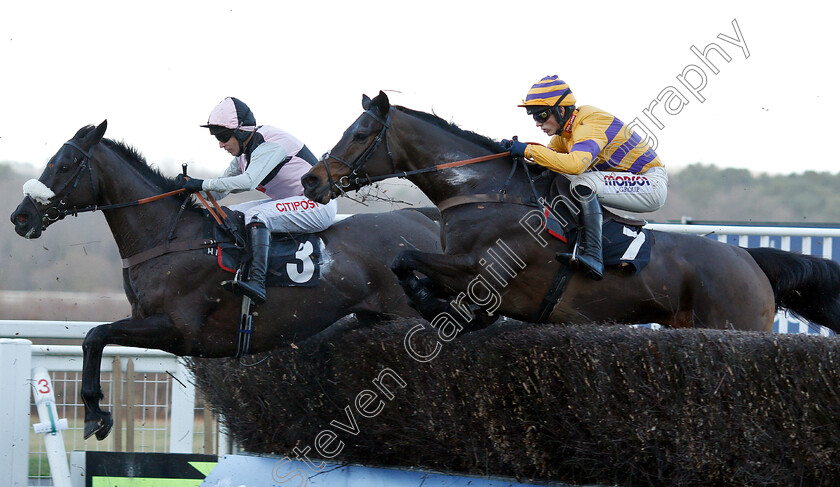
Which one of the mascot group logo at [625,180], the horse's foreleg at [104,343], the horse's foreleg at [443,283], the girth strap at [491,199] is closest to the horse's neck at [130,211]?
the horse's foreleg at [104,343]

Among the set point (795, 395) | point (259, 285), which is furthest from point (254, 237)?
point (795, 395)

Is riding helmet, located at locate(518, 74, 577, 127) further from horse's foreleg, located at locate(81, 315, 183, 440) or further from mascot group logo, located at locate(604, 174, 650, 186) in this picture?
horse's foreleg, located at locate(81, 315, 183, 440)

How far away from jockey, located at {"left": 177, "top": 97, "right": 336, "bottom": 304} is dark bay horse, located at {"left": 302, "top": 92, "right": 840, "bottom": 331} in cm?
71

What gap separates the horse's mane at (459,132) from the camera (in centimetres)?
465

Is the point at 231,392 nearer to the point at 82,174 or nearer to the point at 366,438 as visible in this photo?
the point at 366,438

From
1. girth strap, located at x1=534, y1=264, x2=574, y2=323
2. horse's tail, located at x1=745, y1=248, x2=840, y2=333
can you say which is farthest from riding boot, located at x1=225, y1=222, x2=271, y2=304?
horse's tail, located at x1=745, y1=248, x2=840, y2=333

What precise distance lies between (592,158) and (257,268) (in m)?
1.92

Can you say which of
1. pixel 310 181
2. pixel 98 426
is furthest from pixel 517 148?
pixel 98 426

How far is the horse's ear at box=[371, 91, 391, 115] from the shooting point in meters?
4.47

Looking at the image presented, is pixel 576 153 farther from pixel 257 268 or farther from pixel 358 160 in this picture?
pixel 257 268

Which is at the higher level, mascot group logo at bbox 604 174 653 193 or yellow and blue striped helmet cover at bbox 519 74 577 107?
yellow and blue striped helmet cover at bbox 519 74 577 107

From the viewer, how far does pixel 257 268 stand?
4832mm

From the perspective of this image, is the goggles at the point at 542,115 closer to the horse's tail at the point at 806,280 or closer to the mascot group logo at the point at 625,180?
the mascot group logo at the point at 625,180

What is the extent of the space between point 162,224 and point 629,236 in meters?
2.63
